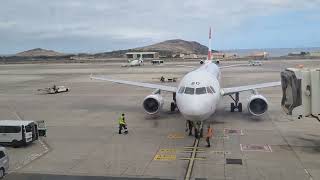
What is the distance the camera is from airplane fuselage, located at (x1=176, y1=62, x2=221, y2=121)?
23.3 m

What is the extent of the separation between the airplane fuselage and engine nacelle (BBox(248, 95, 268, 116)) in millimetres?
3705

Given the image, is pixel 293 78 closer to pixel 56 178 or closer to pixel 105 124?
pixel 56 178

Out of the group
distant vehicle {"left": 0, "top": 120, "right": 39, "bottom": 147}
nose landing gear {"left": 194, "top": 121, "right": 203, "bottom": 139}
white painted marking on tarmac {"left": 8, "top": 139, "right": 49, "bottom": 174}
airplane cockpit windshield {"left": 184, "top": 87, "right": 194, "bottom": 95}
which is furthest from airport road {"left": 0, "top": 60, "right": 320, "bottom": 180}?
airplane cockpit windshield {"left": 184, "top": 87, "right": 194, "bottom": 95}

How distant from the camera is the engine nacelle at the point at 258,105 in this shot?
96.2ft

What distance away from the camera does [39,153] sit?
2145 centimetres

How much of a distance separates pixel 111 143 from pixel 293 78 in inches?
403

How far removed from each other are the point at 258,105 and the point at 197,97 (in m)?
7.18

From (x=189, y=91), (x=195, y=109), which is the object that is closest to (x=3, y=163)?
(x=195, y=109)

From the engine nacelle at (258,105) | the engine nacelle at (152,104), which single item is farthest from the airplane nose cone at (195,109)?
the engine nacelle at (152,104)

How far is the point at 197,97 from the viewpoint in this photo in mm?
24109

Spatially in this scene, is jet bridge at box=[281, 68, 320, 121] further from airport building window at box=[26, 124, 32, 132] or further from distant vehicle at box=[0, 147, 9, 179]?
airport building window at box=[26, 124, 32, 132]

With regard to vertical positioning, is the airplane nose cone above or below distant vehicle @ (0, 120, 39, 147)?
above

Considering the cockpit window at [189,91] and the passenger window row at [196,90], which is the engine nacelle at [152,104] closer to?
the passenger window row at [196,90]

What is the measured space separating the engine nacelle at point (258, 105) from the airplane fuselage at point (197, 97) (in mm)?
3705
